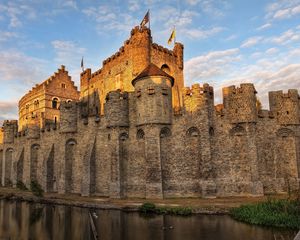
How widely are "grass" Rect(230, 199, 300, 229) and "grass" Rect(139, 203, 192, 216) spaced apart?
2895 mm

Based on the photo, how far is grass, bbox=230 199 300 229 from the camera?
14283mm

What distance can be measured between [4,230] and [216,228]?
39.2 feet

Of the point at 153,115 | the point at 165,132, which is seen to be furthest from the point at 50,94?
the point at 165,132

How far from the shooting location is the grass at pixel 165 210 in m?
17.7

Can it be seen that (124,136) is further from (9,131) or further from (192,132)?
(9,131)

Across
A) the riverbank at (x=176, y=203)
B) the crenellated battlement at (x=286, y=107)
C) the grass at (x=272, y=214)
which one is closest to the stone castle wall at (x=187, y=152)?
the crenellated battlement at (x=286, y=107)

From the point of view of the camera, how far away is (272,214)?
50.4ft

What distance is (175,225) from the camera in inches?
595

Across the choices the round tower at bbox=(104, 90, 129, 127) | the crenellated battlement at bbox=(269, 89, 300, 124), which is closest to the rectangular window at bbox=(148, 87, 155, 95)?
the round tower at bbox=(104, 90, 129, 127)

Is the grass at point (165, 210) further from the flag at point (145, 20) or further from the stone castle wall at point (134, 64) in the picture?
the flag at point (145, 20)

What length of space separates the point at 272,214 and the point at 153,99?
45.3ft

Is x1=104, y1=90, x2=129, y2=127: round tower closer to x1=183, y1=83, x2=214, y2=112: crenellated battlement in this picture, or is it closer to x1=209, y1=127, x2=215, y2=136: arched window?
x1=183, y1=83, x2=214, y2=112: crenellated battlement

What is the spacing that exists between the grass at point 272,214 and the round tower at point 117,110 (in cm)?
1368

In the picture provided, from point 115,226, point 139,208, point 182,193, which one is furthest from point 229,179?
point 115,226
